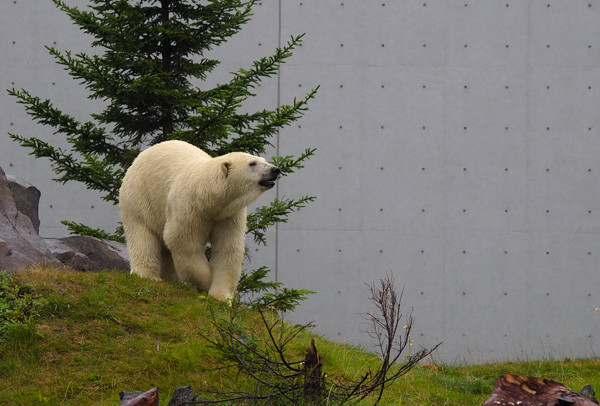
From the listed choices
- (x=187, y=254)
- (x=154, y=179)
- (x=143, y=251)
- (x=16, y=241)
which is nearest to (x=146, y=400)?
(x=187, y=254)

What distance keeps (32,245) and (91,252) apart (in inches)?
37.4

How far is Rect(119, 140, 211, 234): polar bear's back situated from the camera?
638cm

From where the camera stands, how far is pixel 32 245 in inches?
276

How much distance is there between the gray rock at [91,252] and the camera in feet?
25.1

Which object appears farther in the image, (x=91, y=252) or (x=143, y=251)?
(x=91, y=252)

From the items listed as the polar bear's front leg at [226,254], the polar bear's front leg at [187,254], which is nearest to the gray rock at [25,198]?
the polar bear's front leg at [187,254]

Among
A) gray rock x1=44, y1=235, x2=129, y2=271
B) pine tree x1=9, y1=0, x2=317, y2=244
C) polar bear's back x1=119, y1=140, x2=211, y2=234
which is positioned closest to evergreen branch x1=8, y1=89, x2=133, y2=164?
pine tree x1=9, y1=0, x2=317, y2=244

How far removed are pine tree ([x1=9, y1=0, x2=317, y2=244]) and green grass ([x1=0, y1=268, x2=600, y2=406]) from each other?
2408 mm

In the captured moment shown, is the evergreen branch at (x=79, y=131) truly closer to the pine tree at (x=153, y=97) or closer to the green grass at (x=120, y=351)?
the pine tree at (x=153, y=97)

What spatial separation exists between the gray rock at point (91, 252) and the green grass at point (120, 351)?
4.66ft

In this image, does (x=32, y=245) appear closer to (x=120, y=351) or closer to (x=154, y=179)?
(x=154, y=179)

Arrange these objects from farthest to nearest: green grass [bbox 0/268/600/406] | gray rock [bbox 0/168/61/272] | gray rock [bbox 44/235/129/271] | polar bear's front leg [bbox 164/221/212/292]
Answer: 1. gray rock [bbox 44/235/129/271]
2. gray rock [bbox 0/168/61/272]
3. polar bear's front leg [bbox 164/221/212/292]
4. green grass [bbox 0/268/600/406]

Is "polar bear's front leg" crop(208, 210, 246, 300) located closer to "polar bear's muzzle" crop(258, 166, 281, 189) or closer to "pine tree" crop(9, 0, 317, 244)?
"polar bear's muzzle" crop(258, 166, 281, 189)

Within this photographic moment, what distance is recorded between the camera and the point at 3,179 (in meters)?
7.35
